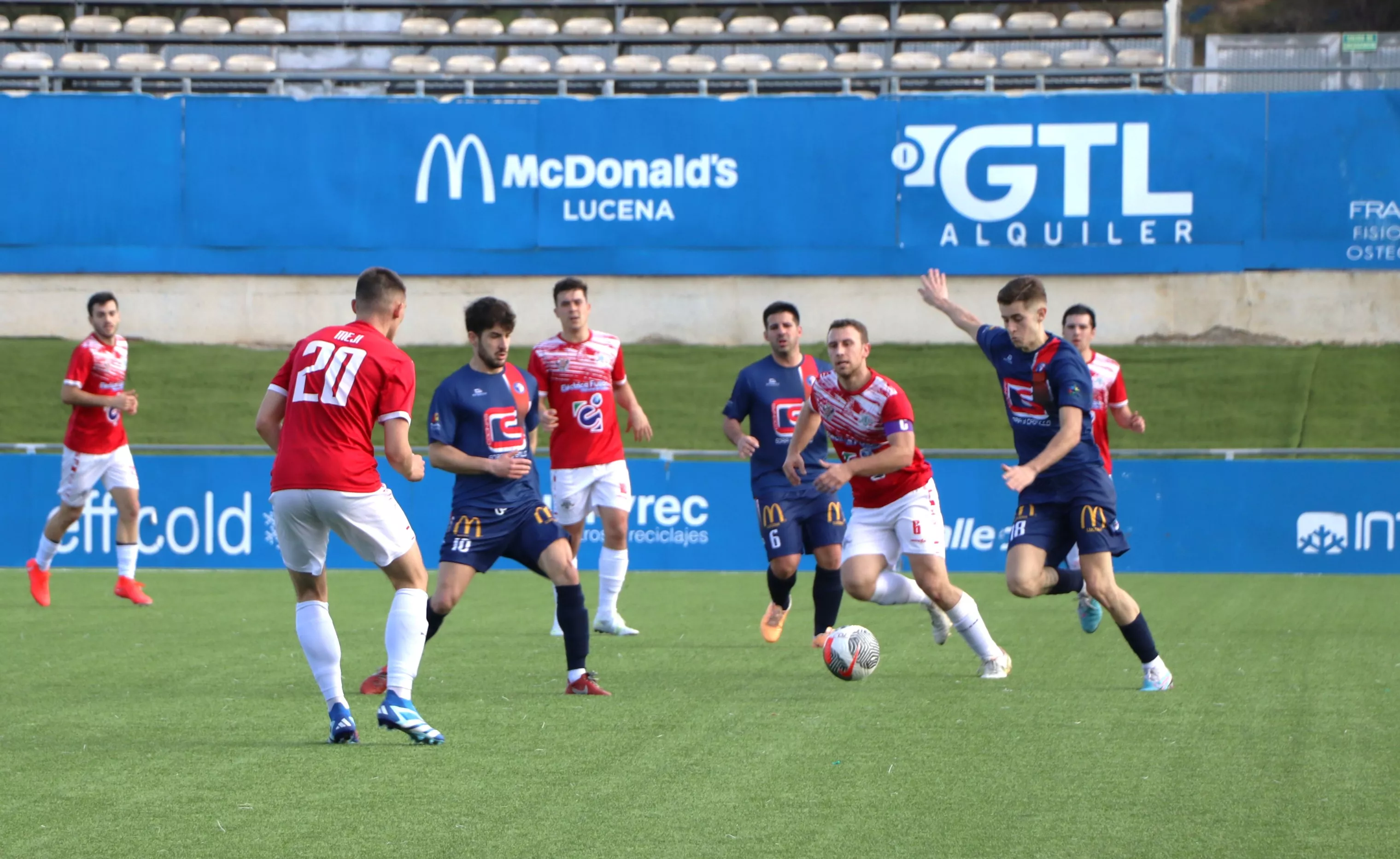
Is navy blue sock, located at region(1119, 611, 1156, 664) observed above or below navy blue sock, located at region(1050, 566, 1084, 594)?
below

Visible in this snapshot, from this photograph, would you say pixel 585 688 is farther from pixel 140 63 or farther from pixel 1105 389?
pixel 140 63

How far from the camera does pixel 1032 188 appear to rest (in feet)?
72.1

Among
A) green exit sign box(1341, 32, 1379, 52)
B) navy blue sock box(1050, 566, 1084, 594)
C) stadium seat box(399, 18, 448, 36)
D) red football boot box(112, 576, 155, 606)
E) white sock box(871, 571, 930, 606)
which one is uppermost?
stadium seat box(399, 18, 448, 36)

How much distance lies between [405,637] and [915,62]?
853 inches

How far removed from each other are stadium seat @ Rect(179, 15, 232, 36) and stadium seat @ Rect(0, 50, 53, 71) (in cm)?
264

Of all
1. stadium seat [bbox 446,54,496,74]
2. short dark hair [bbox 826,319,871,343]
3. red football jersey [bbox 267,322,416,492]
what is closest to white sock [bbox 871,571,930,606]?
short dark hair [bbox 826,319,871,343]

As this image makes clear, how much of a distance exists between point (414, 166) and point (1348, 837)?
1999 centimetres

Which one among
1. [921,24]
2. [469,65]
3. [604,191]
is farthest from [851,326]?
[921,24]

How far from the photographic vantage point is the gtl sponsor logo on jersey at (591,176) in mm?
22547

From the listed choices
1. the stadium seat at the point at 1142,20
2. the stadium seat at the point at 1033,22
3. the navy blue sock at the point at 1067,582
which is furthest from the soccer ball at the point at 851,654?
the stadium seat at the point at 1142,20

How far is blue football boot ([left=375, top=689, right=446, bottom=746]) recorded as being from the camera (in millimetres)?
5930

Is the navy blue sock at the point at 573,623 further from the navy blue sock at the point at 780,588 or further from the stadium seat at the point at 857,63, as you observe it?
the stadium seat at the point at 857,63

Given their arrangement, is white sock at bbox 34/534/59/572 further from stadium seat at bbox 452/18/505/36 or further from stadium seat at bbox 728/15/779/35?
stadium seat at bbox 728/15/779/35

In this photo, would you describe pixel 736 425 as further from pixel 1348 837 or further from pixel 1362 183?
pixel 1362 183
